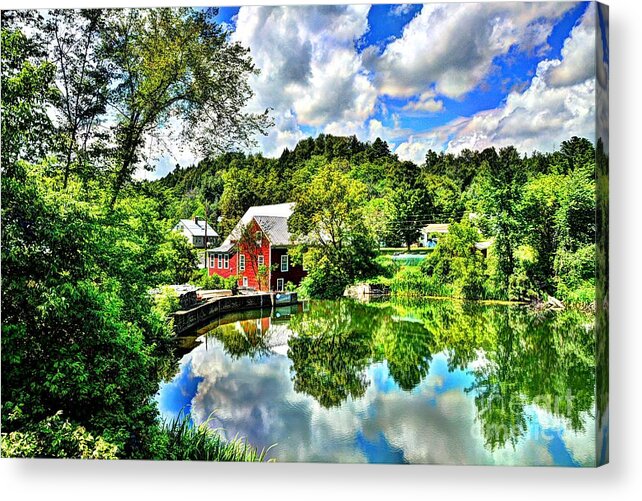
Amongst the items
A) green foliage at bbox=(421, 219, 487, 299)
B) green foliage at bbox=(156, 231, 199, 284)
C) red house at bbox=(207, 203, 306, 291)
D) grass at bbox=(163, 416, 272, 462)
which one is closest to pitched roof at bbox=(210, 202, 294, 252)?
red house at bbox=(207, 203, 306, 291)

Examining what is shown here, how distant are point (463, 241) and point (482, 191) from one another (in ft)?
1.41

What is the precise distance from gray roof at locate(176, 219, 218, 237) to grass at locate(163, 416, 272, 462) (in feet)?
5.08

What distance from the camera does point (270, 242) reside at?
5828 millimetres

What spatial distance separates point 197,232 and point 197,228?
1.5 inches

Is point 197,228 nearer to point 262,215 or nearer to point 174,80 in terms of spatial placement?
point 262,215

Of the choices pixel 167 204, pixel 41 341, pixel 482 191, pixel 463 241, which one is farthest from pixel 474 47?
pixel 41 341

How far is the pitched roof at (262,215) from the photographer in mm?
5754

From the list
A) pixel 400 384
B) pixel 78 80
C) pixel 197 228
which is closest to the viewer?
pixel 400 384

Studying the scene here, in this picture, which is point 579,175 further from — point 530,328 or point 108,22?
point 108,22

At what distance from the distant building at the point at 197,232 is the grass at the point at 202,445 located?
1.48 m

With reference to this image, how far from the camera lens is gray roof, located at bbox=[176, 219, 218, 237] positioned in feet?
19.1

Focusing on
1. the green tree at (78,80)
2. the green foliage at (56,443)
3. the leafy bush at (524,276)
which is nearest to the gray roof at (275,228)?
the green tree at (78,80)

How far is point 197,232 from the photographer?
583cm

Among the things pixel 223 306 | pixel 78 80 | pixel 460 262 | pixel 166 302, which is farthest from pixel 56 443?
pixel 460 262
